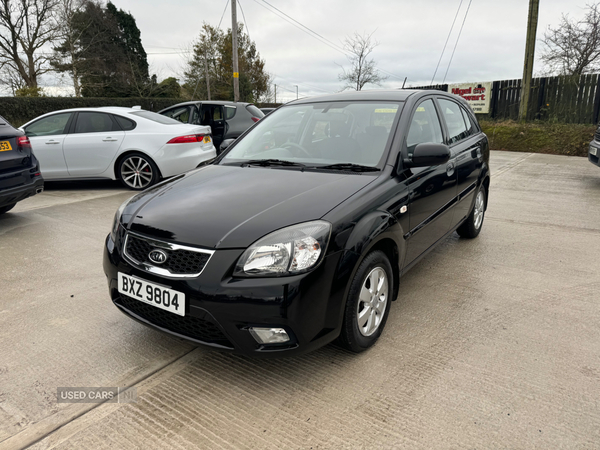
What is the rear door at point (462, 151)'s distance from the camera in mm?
3787

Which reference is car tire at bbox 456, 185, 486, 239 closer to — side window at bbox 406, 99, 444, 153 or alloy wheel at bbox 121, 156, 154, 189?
side window at bbox 406, 99, 444, 153

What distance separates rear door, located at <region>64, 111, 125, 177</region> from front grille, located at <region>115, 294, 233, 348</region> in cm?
553

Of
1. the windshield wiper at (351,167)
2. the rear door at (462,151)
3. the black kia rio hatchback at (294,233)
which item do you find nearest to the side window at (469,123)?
the rear door at (462,151)

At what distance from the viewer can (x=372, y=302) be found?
249cm

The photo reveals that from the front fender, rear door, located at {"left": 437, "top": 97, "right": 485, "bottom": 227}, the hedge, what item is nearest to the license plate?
the front fender

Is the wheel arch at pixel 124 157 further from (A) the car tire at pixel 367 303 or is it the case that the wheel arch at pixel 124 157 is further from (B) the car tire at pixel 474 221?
(A) the car tire at pixel 367 303

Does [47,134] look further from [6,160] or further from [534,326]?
[534,326]

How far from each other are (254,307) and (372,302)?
81 centimetres

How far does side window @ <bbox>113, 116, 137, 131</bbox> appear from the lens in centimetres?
722

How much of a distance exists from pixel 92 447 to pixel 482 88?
60.3ft

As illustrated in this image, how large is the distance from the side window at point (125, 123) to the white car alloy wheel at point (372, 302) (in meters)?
6.02

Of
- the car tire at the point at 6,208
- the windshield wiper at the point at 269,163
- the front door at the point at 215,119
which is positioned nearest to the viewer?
the windshield wiper at the point at 269,163

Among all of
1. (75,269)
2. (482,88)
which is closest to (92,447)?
(75,269)

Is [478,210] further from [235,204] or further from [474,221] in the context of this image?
[235,204]
